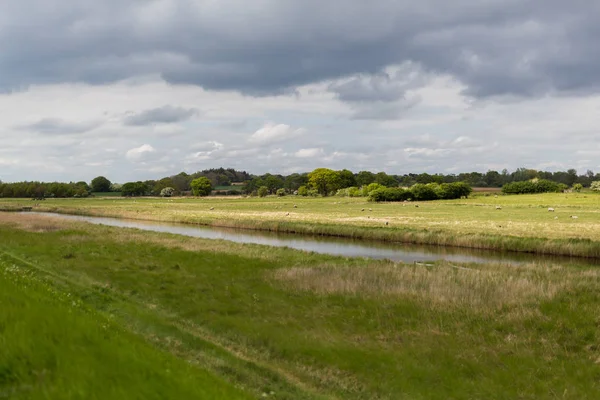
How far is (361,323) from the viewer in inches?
625

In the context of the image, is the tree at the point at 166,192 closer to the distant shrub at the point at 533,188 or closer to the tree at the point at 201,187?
the tree at the point at 201,187

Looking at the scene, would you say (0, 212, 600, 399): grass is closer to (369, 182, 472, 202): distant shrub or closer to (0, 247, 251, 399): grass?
(0, 247, 251, 399): grass

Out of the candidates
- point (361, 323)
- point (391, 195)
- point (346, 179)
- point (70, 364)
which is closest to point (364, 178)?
point (346, 179)

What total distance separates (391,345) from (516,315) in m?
5.02

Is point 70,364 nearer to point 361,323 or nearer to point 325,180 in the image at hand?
point 361,323

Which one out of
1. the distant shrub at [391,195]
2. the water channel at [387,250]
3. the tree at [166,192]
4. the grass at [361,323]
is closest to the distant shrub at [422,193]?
the distant shrub at [391,195]

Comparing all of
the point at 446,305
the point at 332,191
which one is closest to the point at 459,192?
the point at 332,191

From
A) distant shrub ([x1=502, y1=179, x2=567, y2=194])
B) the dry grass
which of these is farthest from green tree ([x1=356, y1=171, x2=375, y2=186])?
the dry grass

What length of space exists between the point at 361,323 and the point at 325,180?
14797cm

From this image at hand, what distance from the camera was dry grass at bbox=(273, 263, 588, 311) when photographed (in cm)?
1769

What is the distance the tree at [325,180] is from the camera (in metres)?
163

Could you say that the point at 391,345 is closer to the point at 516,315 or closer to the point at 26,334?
the point at 516,315

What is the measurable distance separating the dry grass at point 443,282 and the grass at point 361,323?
9cm

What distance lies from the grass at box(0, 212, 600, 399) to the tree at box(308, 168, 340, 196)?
136850 mm
